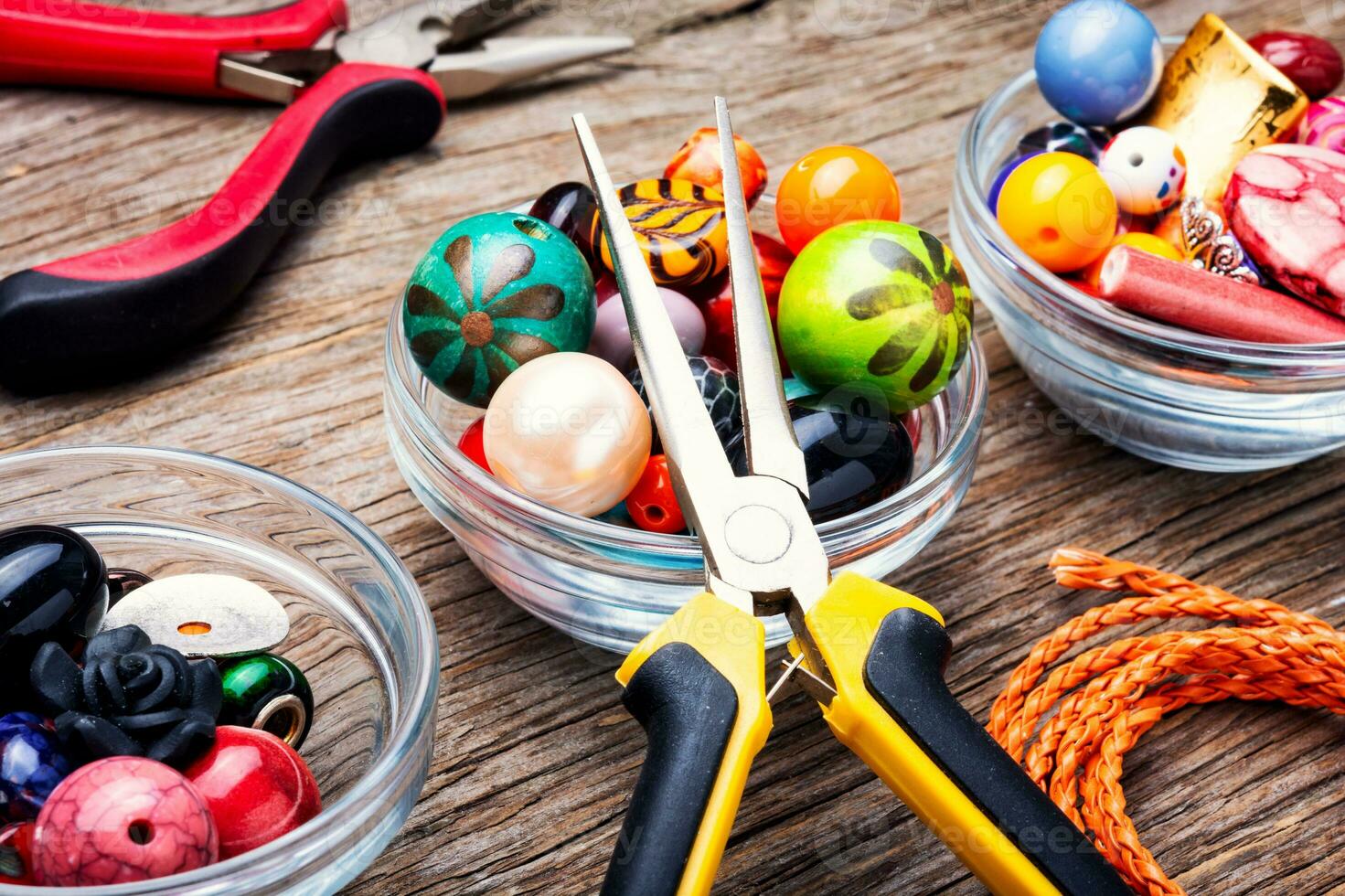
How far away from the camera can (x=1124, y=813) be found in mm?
829

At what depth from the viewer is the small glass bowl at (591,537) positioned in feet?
2.59

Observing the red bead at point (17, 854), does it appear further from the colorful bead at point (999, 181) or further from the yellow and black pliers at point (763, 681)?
the colorful bead at point (999, 181)

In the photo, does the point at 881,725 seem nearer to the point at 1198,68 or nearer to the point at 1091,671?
the point at 1091,671

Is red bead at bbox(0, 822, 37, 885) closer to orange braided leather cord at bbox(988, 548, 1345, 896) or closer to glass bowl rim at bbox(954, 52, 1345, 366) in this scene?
orange braided leather cord at bbox(988, 548, 1345, 896)

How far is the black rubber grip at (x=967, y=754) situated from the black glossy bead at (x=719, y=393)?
0.69 feet

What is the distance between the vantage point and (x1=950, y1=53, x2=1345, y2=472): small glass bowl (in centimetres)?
96

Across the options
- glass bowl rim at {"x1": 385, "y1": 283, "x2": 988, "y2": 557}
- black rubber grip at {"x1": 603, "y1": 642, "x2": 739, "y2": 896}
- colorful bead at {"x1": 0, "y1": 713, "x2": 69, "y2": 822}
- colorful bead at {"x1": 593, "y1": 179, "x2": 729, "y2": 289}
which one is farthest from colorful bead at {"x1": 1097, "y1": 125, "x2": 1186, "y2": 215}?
colorful bead at {"x1": 0, "y1": 713, "x2": 69, "y2": 822}

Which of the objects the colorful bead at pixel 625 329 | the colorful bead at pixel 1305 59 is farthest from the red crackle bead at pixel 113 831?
the colorful bead at pixel 1305 59

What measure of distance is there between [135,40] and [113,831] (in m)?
1.01

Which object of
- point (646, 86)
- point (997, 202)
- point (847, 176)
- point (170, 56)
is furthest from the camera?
point (646, 86)

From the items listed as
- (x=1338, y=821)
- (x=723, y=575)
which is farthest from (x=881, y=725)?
(x=1338, y=821)

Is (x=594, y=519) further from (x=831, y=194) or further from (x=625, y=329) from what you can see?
(x=831, y=194)

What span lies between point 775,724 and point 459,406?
378 mm

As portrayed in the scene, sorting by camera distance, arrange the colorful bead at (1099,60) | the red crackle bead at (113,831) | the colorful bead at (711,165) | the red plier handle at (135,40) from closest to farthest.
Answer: the red crackle bead at (113,831) → the colorful bead at (711,165) → the colorful bead at (1099,60) → the red plier handle at (135,40)
